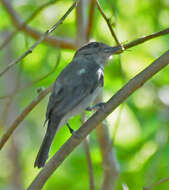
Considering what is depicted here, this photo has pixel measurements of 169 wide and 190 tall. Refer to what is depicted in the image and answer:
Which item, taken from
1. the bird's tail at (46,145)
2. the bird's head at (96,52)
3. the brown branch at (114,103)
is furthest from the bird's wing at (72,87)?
the brown branch at (114,103)

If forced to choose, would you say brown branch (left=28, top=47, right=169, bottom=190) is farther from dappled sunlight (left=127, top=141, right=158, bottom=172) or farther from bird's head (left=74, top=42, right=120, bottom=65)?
bird's head (left=74, top=42, right=120, bottom=65)

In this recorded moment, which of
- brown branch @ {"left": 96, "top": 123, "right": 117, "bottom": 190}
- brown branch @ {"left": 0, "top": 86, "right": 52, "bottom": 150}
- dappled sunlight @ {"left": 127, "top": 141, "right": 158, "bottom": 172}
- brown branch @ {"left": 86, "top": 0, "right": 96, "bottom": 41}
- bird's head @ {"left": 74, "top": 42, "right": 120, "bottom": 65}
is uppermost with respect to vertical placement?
brown branch @ {"left": 86, "top": 0, "right": 96, "bottom": 41}

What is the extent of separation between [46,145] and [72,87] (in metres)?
0.68

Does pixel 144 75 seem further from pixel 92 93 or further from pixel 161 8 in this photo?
pixel 161 8

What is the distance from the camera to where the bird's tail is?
329 cm

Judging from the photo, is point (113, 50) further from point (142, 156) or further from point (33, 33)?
point (33, 33)

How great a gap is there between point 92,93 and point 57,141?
680 mm

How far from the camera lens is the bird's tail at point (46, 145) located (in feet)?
10.8

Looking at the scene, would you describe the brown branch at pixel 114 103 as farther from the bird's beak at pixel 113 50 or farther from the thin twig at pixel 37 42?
the bird's beak at pixel 113 50

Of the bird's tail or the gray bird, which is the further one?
the gray bird

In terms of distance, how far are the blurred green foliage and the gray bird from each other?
241 mm

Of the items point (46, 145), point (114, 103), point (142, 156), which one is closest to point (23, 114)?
point (46, 145)

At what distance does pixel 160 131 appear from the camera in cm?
384

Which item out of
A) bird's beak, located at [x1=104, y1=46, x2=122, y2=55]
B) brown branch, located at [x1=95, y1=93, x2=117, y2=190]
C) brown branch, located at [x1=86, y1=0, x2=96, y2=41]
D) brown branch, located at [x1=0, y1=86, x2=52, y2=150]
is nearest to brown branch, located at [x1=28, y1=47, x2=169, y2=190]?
brown branch, located at [x1=0, y1=86, x2=52, y2=150]
